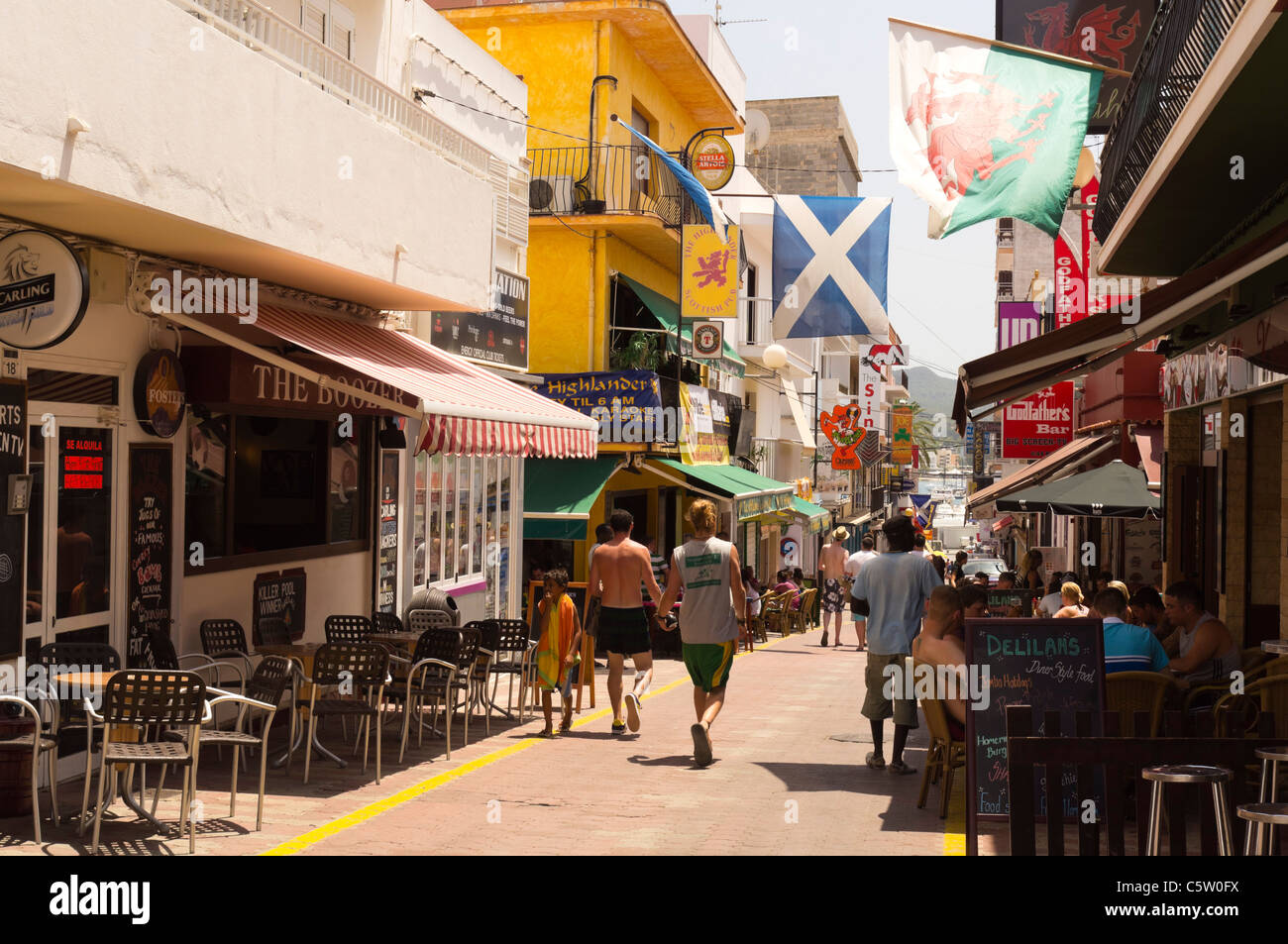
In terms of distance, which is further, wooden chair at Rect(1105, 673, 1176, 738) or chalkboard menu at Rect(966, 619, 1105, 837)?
wooden chair at Rect(1105, 673, 1176, 738)

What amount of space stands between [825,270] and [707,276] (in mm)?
1991

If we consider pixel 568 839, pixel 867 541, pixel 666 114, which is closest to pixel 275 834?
pixel 568 839

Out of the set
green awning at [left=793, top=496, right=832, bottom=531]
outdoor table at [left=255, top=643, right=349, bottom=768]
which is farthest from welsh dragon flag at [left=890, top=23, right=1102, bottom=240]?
green awning at [left=793, top=496, right=832, bottom=531]

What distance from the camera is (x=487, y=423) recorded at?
1106 cm

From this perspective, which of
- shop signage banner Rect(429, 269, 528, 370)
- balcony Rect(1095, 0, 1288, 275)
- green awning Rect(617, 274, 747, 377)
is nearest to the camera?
balcony Rect(1095, 0, 1288, 275)

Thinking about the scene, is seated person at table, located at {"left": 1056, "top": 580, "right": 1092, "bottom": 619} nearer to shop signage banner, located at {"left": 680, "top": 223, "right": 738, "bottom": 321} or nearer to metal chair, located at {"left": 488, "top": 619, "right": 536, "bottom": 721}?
metal chair, located at {"left": 488, "top": 619, "right": 536, "bottom": 721}

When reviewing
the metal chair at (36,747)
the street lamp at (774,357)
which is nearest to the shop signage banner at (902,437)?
the street lamp at (774,357)

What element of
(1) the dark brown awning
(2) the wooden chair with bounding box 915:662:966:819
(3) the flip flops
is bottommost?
(3) the flip flops

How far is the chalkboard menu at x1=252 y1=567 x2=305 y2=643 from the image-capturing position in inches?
459

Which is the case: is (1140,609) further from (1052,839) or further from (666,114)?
(666,114)

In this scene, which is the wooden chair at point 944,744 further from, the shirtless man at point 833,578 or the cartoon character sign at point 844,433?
the cartoon character sign at point 844,433

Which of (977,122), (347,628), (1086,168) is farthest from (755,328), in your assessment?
(347,628)

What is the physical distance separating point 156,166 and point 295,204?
180cm

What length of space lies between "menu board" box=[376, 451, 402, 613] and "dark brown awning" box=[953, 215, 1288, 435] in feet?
22.7
